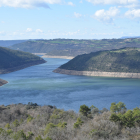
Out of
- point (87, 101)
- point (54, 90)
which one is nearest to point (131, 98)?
point (87, 101)

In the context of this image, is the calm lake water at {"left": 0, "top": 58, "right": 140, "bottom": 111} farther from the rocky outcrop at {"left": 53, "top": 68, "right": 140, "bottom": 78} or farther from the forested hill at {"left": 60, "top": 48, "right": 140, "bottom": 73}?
the forested hill at {"left": 60, "top": 48, "right": 140, "bottom": 73}

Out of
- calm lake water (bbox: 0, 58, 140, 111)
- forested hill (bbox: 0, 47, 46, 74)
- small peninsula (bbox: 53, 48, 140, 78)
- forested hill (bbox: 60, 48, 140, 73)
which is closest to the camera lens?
calm lake water (bbox: 0, 58, 140, 111)

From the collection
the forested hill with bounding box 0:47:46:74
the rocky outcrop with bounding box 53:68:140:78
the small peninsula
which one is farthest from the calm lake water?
the forested hill with bounding box 0:47:46:74

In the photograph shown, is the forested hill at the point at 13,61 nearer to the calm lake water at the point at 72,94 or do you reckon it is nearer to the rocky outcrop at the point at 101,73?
the rocky outcrop at the point at 101,73

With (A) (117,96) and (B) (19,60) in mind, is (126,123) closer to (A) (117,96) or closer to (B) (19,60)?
(A) (117,96)

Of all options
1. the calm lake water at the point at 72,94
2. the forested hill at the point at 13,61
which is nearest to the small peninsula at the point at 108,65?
the calm lake water at the point at 72,94

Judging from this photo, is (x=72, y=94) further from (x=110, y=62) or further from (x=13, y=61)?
(x=13, y=61)

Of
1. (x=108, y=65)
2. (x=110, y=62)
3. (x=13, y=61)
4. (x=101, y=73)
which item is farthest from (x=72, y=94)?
(x=13, y=61)

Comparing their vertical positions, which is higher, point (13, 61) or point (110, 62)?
point (110, 62)
